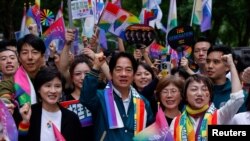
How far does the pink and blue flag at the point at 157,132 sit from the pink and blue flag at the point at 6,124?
0.98 m

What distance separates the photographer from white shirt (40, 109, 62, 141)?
440cm

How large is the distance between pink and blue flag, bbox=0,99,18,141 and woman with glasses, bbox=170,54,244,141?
1297 mm

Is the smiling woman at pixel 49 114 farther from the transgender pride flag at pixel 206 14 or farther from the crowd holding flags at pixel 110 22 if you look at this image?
the transgender pride flag at pixel 206 14

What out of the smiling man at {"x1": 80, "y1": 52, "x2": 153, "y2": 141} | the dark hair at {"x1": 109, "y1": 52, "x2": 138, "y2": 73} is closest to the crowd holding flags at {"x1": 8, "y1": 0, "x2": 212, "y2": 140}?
the smiling man at {"x1": 80, "y1": 52, "x2": 153, "y2": 141}

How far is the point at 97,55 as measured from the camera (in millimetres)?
4512

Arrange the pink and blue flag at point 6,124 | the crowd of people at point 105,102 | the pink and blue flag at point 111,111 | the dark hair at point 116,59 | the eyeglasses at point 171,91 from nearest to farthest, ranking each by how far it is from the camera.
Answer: the pink and blue flag at point 6,124 → the crowd of people at point 105,102 → the pink and blue flag at point 111,111 → the dark hair at point 116,59 → the eyeglasses at point 171,91

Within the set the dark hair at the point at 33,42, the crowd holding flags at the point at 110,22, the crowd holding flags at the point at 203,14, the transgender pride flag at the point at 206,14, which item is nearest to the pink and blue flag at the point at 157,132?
the crowd holding flags at the point at 110,22

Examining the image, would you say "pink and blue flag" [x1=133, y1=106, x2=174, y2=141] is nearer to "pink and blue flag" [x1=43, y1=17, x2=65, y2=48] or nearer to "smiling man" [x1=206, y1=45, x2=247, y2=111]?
"smiling man" [x1=206, y1=45, x2=247, y2=111]

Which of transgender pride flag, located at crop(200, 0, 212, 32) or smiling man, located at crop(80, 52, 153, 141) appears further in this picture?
transgender pride flag, located at crop(200, 0, 212, 32)

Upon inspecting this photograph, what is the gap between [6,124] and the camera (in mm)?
4031

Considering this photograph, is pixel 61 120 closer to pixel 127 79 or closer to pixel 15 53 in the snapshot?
pixel 127 79

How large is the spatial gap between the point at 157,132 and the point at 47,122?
0.91 metres

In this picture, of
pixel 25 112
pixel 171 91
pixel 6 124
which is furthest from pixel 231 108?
pixel 6 124

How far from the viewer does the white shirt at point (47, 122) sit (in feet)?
14.4
